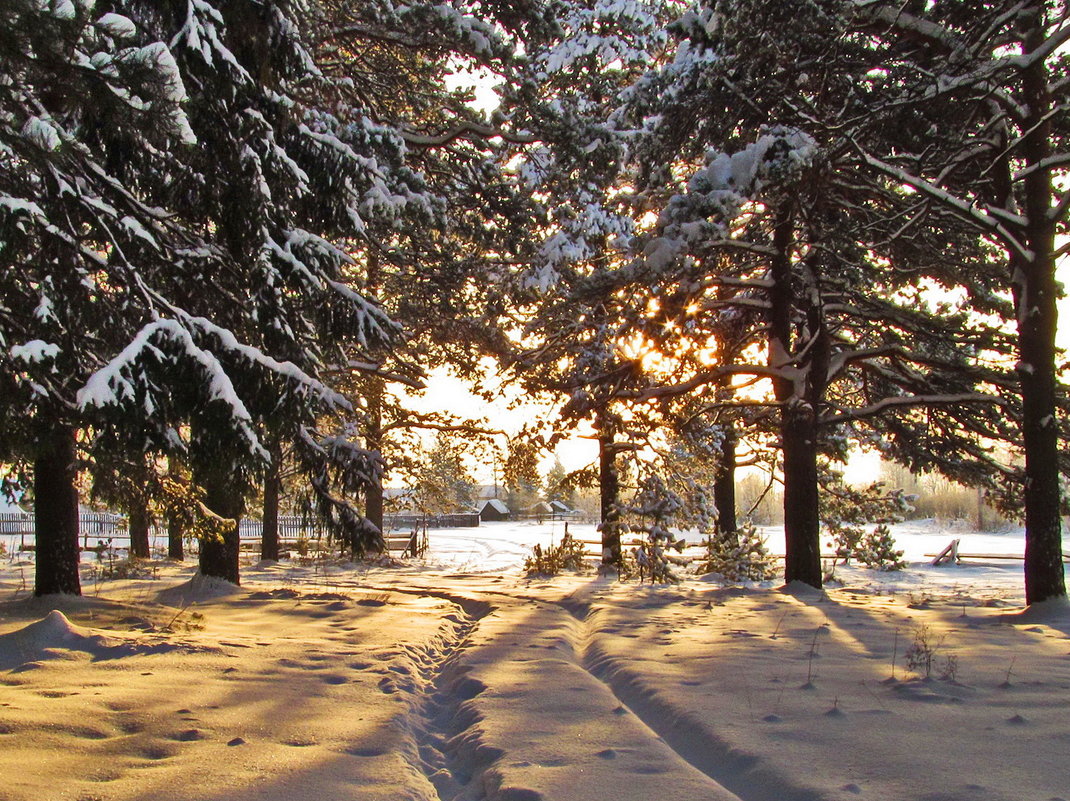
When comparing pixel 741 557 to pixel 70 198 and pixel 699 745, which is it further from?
pixel 70 198

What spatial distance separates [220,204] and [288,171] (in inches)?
30.1

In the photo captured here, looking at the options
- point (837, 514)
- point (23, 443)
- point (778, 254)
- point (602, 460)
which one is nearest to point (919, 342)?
point (778, 254)

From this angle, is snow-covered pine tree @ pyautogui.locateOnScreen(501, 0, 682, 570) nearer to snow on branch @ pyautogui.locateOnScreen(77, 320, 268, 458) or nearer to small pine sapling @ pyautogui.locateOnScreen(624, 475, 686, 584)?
small pine sapling @ pyautogui.locateOnScreen(624, 475, 686, 584)

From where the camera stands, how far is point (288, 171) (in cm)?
664

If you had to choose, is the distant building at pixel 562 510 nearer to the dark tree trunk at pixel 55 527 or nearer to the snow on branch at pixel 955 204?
the snow on branch at pixel 955 204

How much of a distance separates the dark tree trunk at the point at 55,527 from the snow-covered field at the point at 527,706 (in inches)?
14.0

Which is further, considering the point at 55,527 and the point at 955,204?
the point at 955,204

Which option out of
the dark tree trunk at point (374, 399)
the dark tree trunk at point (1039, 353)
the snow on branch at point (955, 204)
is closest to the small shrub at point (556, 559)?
the dark tree trunk at point (374, 399)

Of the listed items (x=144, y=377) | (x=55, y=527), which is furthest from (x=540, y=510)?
(x=144, y=377)

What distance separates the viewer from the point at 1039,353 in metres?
8.60

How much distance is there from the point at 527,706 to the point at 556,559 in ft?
37.8

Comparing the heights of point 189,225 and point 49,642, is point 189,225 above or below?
above

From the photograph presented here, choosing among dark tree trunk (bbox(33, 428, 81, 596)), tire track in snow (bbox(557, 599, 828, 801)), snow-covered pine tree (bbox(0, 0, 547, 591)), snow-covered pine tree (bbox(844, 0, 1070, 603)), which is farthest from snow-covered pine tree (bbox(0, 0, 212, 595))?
snow-covered pine tree (bbox(844, 0, 1070, 603))

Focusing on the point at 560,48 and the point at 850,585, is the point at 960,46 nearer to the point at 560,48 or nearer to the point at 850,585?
the point at 560,48
